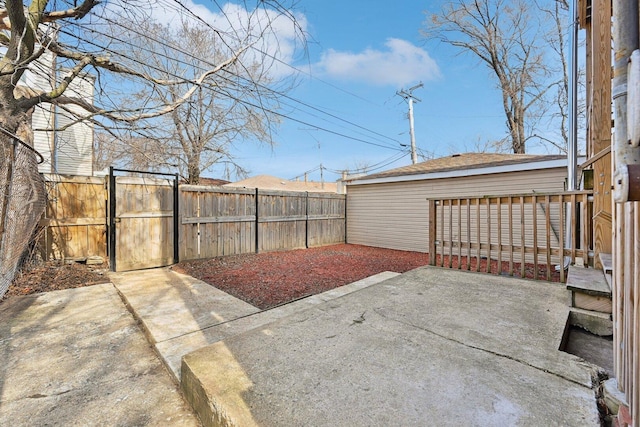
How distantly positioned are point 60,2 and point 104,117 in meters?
1.47

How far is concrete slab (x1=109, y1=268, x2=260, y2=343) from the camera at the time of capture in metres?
2.59

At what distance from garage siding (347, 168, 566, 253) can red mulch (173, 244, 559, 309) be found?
29.7 inches

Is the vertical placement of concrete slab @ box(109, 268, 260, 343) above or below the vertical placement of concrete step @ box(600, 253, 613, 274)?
below

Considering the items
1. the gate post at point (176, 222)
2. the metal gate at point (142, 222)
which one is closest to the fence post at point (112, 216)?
the metal gate at point (142, 222)

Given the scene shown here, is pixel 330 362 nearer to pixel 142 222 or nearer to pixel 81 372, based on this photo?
pixel 81 372

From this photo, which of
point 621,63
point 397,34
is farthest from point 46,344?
point 397,34

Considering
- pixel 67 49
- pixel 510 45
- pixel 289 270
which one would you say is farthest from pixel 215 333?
pixel 510 45

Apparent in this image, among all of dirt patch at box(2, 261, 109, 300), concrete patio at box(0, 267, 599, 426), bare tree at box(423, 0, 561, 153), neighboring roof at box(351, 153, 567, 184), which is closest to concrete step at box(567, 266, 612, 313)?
concrete patio at box(0, 267, 599, 426)

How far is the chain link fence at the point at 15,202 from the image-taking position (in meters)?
3.15

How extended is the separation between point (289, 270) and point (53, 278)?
3537 millimetres

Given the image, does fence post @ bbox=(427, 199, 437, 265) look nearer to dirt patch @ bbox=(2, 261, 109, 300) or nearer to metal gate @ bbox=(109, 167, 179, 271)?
metal gate @ bbox=(109, 167, 179, 271)

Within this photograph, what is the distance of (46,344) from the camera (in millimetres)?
2322

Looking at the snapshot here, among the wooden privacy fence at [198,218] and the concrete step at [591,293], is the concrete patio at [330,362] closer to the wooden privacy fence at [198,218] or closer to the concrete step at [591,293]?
the concrete step at [591,293]

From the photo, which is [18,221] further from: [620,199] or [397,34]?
[397,34]
